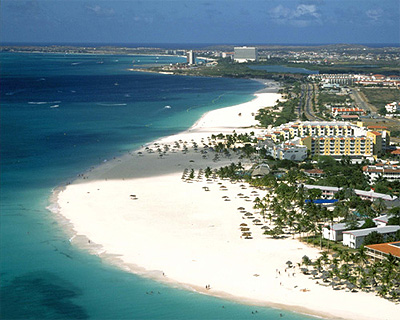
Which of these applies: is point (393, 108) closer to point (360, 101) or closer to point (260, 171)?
point (360, 101)

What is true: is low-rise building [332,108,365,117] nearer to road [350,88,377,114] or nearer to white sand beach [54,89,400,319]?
road [350,88,377,114]

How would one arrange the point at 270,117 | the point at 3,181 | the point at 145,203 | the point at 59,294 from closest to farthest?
the point at 59,294, the point at 145,203, the point at 3,181, the point at 270,117

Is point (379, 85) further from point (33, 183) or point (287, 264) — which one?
point (287, 264)

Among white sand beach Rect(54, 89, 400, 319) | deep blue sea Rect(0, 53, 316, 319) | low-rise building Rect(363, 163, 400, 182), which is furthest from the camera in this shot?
low-rise building Rect(363, 163, 400, 182)

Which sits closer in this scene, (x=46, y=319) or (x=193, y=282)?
(x=46, y=319)

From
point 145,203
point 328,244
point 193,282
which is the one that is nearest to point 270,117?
point 145,203

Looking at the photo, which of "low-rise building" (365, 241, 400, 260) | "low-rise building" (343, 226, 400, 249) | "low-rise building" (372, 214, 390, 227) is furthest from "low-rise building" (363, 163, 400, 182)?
"low-rise building" (365, 241, 400, 260)
